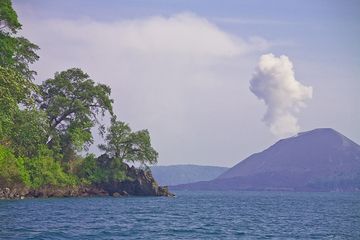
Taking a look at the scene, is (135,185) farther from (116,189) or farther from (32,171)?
(32,171)

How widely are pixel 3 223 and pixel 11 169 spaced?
41648 mm

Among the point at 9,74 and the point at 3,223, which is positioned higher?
the point at 9,74

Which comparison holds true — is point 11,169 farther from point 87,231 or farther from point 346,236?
point 346,236

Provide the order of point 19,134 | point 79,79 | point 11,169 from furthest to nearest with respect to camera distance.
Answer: point 79,79, point 19,134, point 11,169

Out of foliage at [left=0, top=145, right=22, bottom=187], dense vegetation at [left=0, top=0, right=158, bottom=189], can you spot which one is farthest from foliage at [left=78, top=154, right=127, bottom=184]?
foliage at [left=0, top=145, right=22, bottom=187]

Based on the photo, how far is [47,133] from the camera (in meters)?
95.9

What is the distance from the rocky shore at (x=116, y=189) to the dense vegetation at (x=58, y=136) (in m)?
1.06

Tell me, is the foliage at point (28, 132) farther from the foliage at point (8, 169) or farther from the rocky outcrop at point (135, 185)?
the rocky outcrop at point (135, 185)

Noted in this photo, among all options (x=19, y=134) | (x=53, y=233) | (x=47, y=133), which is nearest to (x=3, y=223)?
(x=53, y=233)

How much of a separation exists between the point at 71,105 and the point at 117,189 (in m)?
19.5

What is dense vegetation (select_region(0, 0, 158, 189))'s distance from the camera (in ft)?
264

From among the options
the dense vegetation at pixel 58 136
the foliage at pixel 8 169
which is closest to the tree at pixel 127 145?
the dense vegetation at pixel 58 136

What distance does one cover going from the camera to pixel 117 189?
356ft

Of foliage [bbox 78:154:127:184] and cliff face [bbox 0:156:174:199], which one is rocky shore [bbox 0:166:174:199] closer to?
cliff face [bbox 0:156:174:199]
